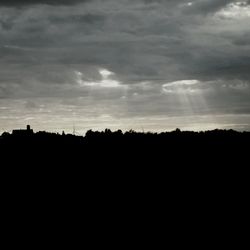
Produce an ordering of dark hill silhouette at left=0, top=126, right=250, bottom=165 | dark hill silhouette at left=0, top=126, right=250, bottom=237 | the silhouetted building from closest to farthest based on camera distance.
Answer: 1. dark hill silhouette at left=0, top=126, right=250, bottom=237
2. dark hill silhouette at left=0, top=126, right=250, bottom=165
3. the silhouetted building

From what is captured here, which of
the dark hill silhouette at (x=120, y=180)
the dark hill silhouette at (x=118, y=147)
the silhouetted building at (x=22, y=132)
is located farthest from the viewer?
the silhouetted building at (x=22, y=132)

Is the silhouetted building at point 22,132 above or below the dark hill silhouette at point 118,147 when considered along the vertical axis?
above

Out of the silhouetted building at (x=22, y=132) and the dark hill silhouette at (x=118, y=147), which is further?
the silhouetted building at (x=22, y=132)

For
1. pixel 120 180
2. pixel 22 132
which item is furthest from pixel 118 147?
pixel 22 132

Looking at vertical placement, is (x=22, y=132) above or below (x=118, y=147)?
above

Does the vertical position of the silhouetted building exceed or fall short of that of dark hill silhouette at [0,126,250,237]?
it exceeds it

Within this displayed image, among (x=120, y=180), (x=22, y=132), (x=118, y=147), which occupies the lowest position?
(x=120, y=180)

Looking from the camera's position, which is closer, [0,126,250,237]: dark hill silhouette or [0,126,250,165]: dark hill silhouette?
[0,126,250,237]: dark hill silhouette

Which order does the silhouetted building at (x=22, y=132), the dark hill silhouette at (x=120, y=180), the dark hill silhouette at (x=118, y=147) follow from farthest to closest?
the silhouetted building at (x=22, y=132), the dark hill silhouette at (x=118, y=147), the dark hill silhouette at (x=120, y=180)

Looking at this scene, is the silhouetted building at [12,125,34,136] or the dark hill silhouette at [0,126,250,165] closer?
the dark hill silhouette at [0,126,250,165]

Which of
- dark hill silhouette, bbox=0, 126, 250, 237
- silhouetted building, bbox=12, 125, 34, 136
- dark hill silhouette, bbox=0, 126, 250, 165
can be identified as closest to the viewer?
dark hill silhouette, bbox=0, 126, 250, 237

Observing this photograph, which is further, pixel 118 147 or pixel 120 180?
pixel 118 147

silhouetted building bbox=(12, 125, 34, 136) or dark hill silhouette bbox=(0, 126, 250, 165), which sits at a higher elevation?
silhouetted building bbox=(12, 125, 34, 136)

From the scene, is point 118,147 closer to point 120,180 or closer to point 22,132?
point 120,180
